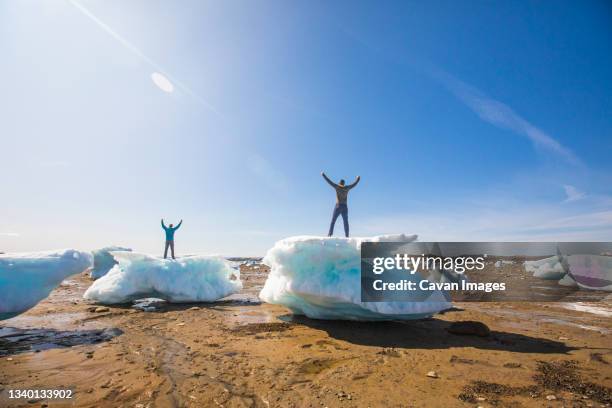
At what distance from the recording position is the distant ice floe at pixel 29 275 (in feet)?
22.9

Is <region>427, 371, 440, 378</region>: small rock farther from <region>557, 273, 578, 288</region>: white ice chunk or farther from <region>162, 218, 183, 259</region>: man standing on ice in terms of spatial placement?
<region>557, 273, 578, 288</region>: white ice chunk

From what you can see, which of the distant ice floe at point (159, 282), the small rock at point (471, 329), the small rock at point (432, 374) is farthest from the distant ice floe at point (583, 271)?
the distant ice floe at point (159, 282)

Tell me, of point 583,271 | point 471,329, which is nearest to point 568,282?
point 583,271

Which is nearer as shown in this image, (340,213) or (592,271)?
(340,213)

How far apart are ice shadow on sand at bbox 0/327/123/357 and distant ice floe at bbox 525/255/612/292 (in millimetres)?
23975

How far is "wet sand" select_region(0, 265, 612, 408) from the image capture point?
13.5ft

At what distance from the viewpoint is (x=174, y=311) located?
10664mm

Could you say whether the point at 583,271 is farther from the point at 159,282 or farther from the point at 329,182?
the point at 159,282

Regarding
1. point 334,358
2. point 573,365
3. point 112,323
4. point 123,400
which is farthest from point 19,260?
point 573,365

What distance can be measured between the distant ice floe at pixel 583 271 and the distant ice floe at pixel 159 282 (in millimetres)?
20915

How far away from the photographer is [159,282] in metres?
12.0

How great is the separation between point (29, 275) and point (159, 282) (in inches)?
192

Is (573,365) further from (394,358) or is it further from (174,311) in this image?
(174,311)

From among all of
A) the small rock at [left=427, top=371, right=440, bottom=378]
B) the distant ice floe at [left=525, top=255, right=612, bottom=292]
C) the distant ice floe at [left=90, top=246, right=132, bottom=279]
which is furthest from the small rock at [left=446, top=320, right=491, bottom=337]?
the distant ice floe at [left=90, top=246, right=132, bottom=279]
